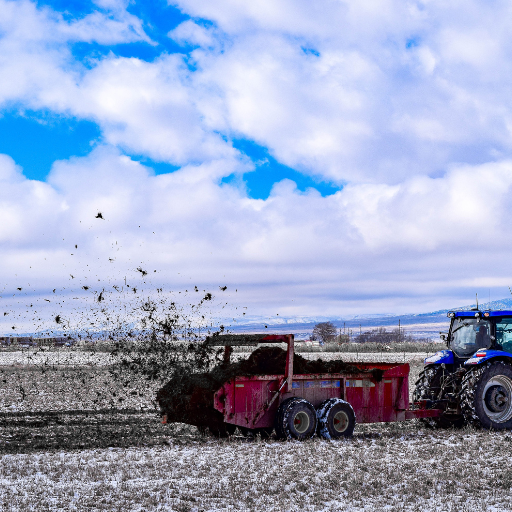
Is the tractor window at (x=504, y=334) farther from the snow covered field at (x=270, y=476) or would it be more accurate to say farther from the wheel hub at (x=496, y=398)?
the snow covered field at (x=270, y=476)

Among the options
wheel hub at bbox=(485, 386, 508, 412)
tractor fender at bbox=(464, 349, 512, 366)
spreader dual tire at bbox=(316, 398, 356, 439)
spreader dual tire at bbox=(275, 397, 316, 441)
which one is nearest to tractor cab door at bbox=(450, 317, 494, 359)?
tractor fender at bbox=(464, 349, 512, 366)

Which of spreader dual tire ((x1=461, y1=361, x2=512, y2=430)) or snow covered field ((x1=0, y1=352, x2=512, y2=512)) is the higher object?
spreader dual tire ((x1=461, y1=361, x2=512, y2=430))

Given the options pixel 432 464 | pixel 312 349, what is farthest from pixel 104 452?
pixel 312 349

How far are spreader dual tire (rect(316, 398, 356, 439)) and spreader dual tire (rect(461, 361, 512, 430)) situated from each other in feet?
7.73

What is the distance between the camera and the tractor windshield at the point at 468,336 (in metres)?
14.2

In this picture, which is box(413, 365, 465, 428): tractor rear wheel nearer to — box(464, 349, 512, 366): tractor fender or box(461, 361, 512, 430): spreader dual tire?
box(461, 361, 512, 430): spreader dual tire

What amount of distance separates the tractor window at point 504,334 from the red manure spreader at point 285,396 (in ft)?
6.15

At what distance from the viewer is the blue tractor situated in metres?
13.5

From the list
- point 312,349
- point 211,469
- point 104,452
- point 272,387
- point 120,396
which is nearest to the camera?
point 211,469

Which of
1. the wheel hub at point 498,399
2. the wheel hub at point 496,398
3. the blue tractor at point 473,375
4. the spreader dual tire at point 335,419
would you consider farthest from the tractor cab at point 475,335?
the spreader dual tire at point 335,419

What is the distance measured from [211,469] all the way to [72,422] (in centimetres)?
668

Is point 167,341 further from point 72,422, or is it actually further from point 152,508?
point 152,508

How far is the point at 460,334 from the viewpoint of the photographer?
14703 millimetres

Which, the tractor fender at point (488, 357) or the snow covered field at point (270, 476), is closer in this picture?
the snow covered field at point (270, 476)
